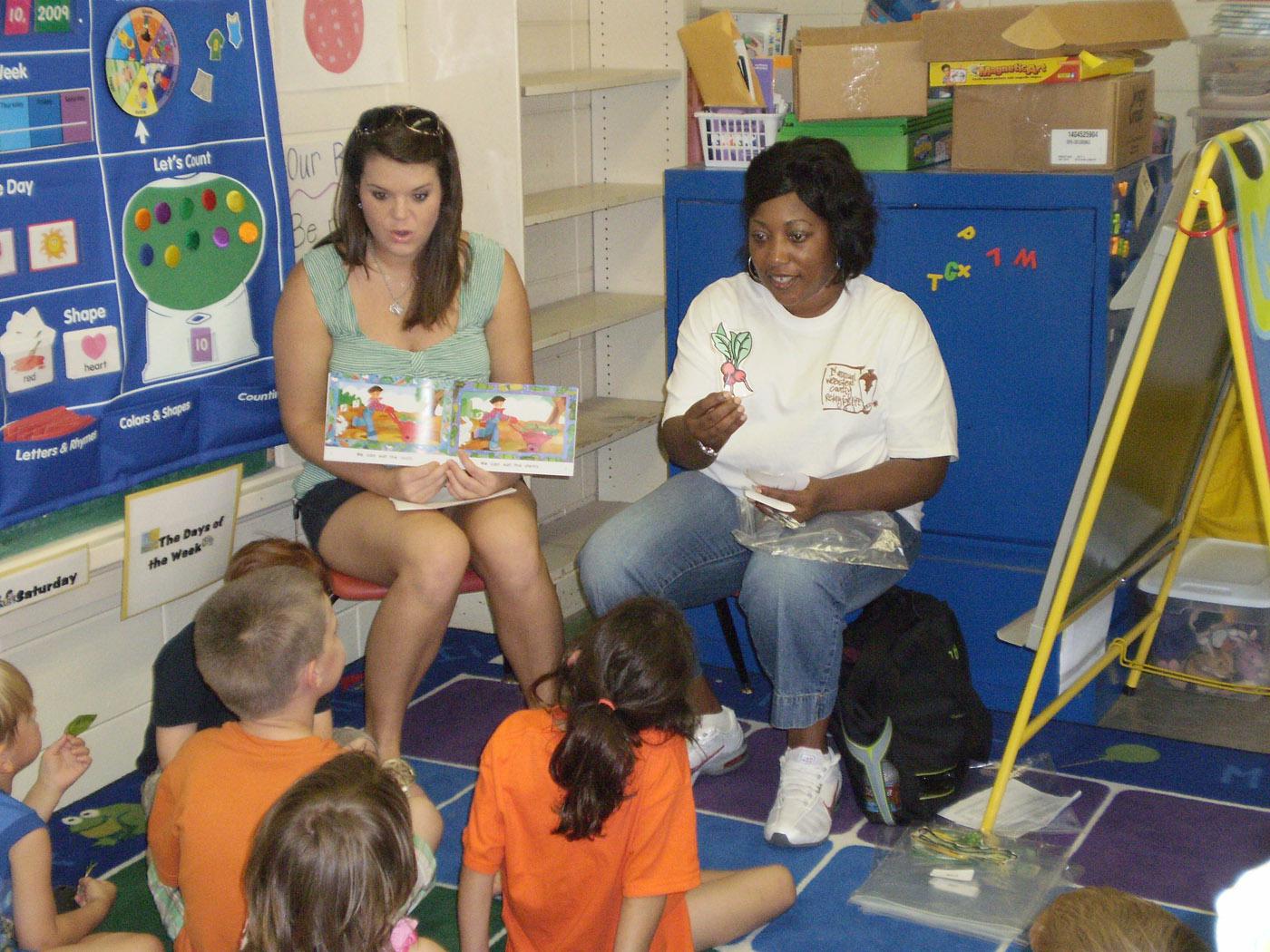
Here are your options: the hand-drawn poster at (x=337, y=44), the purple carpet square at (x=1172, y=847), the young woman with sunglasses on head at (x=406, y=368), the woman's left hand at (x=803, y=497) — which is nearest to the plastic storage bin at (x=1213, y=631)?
the purple carpet square at (x=1172, y=847)

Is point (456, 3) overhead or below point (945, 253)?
overhead

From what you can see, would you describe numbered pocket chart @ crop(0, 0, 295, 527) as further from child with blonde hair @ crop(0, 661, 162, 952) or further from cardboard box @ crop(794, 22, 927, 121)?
cardboard box @ crop(794, 22, 927, 121)

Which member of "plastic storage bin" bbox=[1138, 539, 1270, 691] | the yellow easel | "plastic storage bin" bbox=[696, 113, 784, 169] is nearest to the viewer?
the yellow easel

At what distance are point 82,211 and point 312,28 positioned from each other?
0.79 meters

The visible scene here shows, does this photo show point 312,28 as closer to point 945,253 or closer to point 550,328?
point 550,328

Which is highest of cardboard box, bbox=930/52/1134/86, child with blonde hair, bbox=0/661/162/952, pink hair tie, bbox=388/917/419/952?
cardboard box, bbox=930/52/1134/86

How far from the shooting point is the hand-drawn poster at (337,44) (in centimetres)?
312

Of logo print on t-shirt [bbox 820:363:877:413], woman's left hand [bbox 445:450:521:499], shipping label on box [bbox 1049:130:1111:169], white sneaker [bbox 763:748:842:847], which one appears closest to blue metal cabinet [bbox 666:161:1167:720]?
shipping label on box [bbox 1049:130:1111:169]

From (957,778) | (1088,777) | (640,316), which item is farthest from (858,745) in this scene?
(640,316)

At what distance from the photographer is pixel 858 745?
2.74 meters

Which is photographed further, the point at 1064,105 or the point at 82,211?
the point at 1064,105

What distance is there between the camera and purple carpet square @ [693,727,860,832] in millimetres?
2832

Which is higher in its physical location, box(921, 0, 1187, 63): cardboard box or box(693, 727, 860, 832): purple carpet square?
box(921, 0, 1187, 63): cardboard box

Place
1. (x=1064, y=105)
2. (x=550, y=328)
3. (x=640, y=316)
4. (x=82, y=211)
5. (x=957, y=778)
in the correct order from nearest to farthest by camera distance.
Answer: (x=82, y=211)
(x=957, y=778)
(x=1064, y=105)
(x=550, y=328)
(x=640, y=316)
